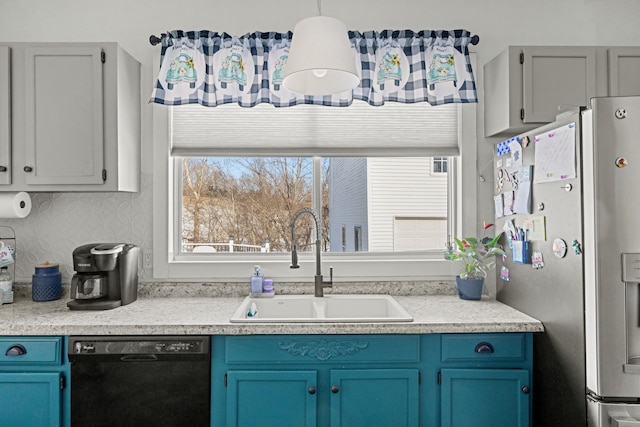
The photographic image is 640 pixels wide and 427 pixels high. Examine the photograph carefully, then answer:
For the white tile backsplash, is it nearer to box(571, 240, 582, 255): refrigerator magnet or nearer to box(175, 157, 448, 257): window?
box(175, 157, 448, 257): window

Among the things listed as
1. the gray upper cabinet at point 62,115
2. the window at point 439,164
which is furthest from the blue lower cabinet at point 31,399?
the window at point 439,164

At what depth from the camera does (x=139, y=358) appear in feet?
6.23

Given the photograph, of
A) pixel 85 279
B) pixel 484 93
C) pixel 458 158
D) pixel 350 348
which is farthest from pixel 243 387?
pixel 484 93

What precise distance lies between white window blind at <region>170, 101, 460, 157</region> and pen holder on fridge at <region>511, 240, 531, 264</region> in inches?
27.7

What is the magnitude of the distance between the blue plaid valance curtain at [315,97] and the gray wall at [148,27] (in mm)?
167

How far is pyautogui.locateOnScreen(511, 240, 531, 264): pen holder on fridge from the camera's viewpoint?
2.07 metres

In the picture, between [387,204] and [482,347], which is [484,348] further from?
[387,204]

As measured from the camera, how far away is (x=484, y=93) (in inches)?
101

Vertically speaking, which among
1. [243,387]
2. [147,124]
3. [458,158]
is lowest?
[243,387]

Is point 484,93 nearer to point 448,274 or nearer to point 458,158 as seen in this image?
point 458,158

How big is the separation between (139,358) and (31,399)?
19.6 inches

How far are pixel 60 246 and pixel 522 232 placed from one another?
2.47m

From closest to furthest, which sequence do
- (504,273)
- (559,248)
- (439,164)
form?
(559,248) → (504,273) → (439,164)

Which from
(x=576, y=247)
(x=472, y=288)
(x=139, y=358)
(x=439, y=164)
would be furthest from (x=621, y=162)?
(x=139, y=358)
